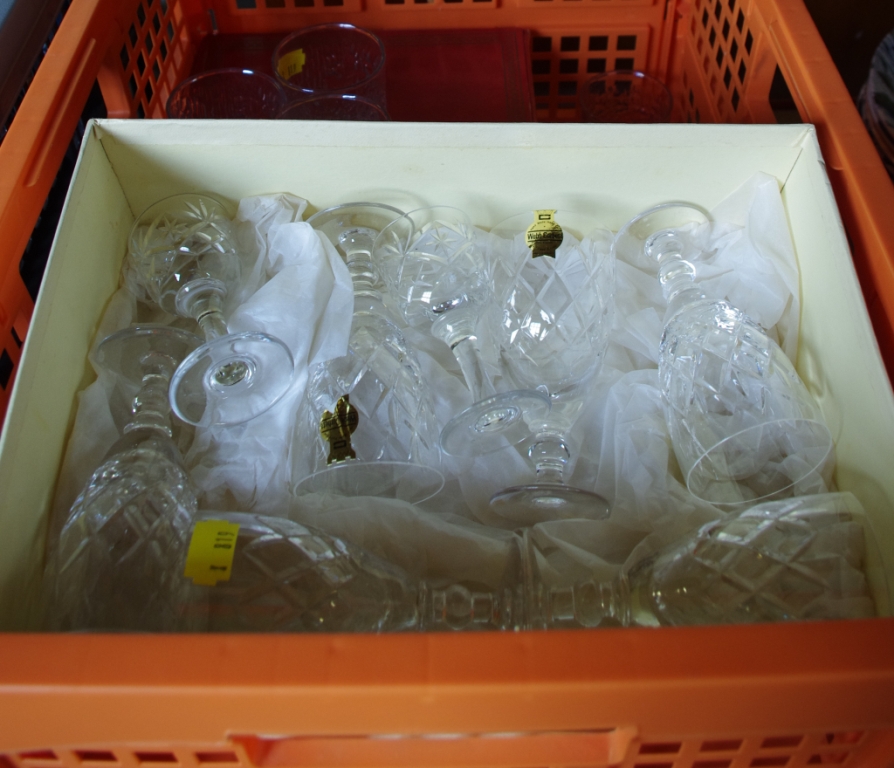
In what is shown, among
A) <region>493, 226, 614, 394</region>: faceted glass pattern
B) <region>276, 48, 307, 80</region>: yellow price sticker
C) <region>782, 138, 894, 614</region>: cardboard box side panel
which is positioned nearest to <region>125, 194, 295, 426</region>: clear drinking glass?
<region>493, 226, 614, 394</region>: faceted glass pattern

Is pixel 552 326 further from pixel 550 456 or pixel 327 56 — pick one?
pixel 327 56

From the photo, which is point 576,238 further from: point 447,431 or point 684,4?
point 684,4

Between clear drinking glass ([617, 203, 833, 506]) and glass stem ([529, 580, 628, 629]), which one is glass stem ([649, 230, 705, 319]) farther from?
glass stem ([529, 580, 628, 629])

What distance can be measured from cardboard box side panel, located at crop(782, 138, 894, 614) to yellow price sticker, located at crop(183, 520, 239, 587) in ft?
1.57

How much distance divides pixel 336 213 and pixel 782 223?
468mm

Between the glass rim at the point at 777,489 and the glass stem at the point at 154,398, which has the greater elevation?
the glass stem at the point at 154,398

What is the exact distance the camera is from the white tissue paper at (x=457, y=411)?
653 mm

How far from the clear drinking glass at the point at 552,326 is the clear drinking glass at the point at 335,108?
0.30 m

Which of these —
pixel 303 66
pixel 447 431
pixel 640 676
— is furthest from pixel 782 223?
pixel 303 66

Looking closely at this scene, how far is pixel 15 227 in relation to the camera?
68 centimetres

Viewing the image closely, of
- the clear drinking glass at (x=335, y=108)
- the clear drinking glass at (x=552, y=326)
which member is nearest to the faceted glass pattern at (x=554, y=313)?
the clear drinking glass at (x=552, y=326)

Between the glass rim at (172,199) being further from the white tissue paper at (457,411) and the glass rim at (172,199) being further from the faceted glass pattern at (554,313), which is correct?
the faceted glass pattern at (554,313)

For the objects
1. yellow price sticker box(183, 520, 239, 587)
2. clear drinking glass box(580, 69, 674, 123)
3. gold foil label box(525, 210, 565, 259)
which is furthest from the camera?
clear drinking glass box(580, 69, 674, 123)

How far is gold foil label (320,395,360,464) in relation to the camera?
0.65 m
